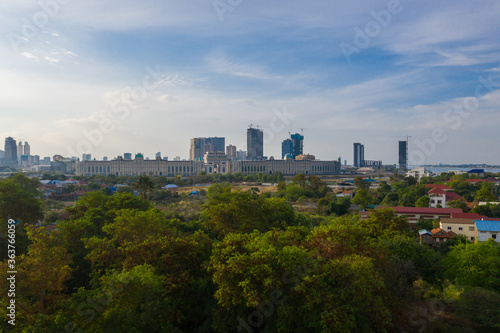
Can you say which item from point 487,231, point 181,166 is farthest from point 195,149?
point 487,231

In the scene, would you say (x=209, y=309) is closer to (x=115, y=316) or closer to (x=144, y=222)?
(x=115, y=316)

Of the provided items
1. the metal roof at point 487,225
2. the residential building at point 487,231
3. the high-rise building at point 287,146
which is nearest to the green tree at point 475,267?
the residential building at point 487,231

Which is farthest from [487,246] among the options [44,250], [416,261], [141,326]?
[44,250]

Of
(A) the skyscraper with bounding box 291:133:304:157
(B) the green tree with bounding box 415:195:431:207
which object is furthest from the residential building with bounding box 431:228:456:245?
(A) the skyscraper with bounding box 291:133:304:157

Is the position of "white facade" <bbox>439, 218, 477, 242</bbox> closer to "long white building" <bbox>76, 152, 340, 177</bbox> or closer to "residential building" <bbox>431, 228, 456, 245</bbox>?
"residential building" <bbox>431, 228, 456, 245</bbox>

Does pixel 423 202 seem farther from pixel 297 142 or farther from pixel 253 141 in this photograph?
pixel 297 142

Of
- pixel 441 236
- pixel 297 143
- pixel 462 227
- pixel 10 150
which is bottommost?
pixel 441 236

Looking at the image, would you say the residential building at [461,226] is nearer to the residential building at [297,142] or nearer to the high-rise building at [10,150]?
the residential building at [297,142]
